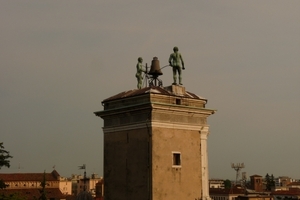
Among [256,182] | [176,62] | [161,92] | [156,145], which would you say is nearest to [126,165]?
[156,145]

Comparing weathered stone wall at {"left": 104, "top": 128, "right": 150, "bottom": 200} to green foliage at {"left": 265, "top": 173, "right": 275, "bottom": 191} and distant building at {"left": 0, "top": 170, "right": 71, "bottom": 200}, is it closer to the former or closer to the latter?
distant building at {"left": 0, "top": 170, "right": 71, "bottom": 200}

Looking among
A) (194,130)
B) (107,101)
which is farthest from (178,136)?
(107,101)

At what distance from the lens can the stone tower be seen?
14523 millimetres

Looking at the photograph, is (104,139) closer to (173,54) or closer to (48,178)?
(173,54)

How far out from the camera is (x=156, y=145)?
47.6 ft

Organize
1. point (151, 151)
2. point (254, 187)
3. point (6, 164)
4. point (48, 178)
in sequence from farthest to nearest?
point (48, 178) → point (254, 187) → point (6, 164) → point (151, 151)

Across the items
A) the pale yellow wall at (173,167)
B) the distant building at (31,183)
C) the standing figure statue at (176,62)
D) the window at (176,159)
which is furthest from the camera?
the distant building at (31,183)

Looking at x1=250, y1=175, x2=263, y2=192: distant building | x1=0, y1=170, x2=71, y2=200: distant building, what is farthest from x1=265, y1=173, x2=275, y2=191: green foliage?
x1=0, y1=170, x2=71, y2=200: distant building

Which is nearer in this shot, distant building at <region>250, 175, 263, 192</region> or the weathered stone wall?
the weathered stone wall

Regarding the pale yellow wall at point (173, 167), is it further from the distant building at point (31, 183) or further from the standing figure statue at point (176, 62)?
the distant building at point (31, 183)

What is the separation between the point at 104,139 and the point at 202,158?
10.9 ft

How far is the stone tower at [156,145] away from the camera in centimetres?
1452

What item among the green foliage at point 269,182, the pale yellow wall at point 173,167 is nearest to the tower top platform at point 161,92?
the pale yellow wall at point 173,167

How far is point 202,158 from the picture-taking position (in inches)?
615
